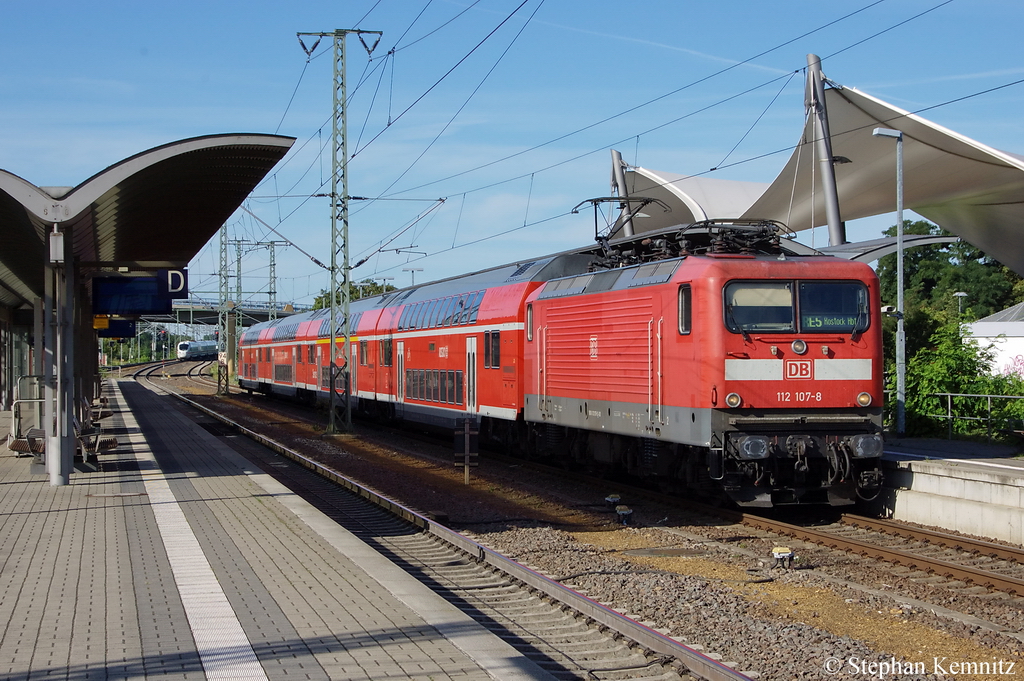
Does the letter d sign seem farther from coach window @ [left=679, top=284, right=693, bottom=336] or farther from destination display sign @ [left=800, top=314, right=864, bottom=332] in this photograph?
destination display sign @ [left=800, top=314, right=864, bottom=332]

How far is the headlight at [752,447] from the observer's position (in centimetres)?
1163

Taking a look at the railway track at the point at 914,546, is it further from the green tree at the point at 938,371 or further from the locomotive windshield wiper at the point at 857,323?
the green tree at the point at 938,371

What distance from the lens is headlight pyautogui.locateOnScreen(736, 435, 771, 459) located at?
11633 millimetres

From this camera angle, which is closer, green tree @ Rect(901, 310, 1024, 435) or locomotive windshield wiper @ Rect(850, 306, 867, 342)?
locomotive windshield wiper @ Rect(850, 306, 867, 342)

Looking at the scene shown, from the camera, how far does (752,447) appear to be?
38.3ft

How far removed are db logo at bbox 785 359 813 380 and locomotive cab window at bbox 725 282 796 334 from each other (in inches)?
15.6

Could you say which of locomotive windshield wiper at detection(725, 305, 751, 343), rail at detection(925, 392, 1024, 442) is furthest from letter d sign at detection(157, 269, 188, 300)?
rail at detection(925, 392, 1024, 442)

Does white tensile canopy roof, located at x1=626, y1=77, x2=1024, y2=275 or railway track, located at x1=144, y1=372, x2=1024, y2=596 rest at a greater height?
white tensile canopy roof, located at x1=626, y1=77, x2=1024, y2=275

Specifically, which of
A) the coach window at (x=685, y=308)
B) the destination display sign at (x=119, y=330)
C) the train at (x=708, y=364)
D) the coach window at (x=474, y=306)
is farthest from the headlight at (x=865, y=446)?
the destination display sign at (x=119, y=330)

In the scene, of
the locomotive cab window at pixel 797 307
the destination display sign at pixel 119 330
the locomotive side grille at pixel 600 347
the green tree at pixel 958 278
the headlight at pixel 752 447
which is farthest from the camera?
the green tree at pixel 958 278

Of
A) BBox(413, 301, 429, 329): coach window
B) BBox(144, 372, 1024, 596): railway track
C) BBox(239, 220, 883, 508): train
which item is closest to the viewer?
BBox(144, 372, 1024, 596): railway track

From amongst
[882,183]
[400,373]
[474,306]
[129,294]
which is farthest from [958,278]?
[129,294]

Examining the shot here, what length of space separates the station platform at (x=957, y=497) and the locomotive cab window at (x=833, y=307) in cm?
212

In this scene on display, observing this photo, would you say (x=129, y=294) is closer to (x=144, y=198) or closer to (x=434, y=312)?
(x=144, y=198)
